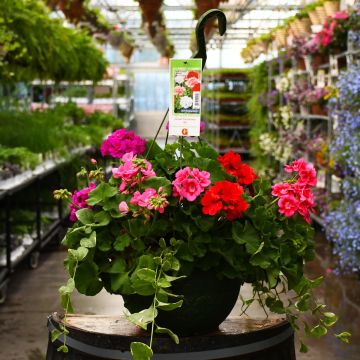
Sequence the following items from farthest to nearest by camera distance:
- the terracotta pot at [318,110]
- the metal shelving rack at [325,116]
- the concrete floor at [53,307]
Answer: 1. the terracotta pot at [318,110]
2. the metal shelving rack at [325,116]
3. the concrete floor at [53,307]

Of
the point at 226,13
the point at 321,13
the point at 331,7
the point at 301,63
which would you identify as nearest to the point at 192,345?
the point at 331,7

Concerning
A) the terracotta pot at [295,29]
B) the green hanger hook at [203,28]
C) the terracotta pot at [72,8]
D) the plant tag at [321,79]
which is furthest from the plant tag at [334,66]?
the green hanger hook at [203,28]

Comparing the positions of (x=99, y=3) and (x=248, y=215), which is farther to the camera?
(x=99, y=3)

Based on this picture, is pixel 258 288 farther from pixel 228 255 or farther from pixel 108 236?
pixel 108 236

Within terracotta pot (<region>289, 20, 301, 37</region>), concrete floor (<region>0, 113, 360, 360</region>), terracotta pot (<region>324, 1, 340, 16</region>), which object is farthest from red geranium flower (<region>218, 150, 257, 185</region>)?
terracotta pot (<region>289, 20, 301, 37</region>)

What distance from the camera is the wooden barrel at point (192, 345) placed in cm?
159

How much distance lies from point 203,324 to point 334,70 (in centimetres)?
511

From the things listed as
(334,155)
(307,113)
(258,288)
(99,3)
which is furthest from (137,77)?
(258,288)

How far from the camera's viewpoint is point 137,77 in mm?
27766

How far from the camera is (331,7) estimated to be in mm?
7145

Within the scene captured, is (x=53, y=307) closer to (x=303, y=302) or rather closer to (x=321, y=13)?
(x=303, y=302)

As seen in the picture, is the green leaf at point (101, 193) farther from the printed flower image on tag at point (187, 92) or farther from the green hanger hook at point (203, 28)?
the green hanger hook at point (203, 28)

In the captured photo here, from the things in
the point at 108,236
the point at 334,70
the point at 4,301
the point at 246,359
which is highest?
the point at 334,70

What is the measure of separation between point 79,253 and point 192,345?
1.03ft
